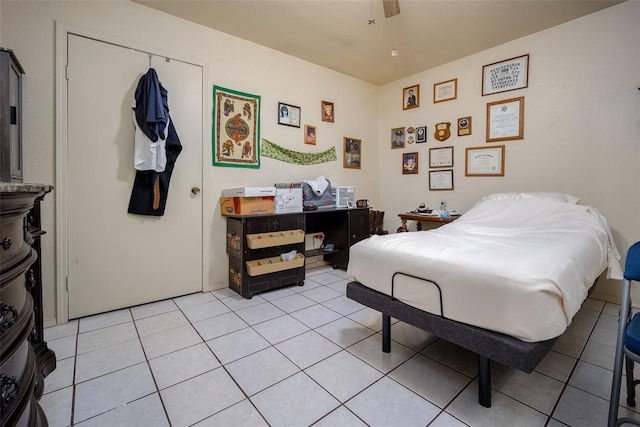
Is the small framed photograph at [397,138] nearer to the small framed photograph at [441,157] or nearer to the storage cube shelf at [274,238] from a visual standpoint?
the small framed photograph at [441,157]

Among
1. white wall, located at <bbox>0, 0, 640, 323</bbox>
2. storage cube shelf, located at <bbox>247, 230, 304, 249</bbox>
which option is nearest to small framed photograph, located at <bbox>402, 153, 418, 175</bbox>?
white wall, located at <bbox>0, 0, 640, 323</bbox>

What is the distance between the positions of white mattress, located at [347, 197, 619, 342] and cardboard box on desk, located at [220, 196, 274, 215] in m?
1.26

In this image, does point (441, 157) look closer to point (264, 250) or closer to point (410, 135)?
point (410, 135)

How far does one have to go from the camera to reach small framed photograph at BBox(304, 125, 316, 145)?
3.72 metres

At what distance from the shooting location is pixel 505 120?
3266 mm

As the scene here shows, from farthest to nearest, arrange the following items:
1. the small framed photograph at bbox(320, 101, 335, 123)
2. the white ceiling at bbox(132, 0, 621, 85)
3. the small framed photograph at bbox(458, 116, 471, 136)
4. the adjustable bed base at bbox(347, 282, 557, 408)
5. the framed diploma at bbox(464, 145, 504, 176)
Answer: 1. the small framed photograph at bbox(320, 101, 335, 123)
2. the small framed photograph at bbox(458, 116, 471, 136)
3. the framed diploma at bbox(464, 145, 504, 176)
4. the white ceiling at bbox(132, 0, 621, 85)
5. the adjustable bed base at bbox(347, 282, 557, 408)

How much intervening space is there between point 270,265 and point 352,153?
2219 millimetres

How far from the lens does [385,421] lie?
1313mm

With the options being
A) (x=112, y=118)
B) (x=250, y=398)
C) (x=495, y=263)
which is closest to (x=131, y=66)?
(x=112, y=118)

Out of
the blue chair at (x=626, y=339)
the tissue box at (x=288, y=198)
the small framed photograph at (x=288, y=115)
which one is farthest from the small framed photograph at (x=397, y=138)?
the blue chair at (x=626, y=339)

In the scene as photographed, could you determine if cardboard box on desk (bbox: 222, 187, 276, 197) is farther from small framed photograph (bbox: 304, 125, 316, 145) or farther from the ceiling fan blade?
the ceiling fan blade

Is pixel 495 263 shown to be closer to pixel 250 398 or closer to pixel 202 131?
pixel 250 398

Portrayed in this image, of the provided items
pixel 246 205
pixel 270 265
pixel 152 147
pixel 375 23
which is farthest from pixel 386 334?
pixel 375 23

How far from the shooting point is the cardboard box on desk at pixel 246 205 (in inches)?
110
